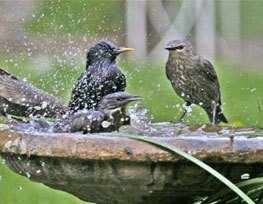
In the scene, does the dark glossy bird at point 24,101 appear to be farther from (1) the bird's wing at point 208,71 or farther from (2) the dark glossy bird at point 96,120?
(1) the bird's wing at point 208,71

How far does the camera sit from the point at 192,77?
5.35 metres

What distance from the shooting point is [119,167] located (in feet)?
9.84

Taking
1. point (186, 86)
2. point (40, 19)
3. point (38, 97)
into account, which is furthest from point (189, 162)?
point (40, 19)

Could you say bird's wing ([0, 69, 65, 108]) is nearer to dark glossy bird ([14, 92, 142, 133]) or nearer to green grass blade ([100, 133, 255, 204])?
dark glossy bird ([14, 92, 142, 133])

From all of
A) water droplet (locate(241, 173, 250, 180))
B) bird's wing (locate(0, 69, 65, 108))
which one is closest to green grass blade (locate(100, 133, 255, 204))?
water droplet (locate(241, 173, 250, 180))

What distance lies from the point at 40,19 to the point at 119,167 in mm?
10743

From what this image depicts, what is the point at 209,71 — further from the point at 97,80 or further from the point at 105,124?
the point at 105,124

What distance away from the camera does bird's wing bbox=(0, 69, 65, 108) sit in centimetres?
416

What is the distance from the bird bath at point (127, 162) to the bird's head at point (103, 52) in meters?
1.21

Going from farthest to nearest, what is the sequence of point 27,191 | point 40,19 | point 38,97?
point 40,19, point 27,191, point 38,97

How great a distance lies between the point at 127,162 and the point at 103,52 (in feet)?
4.96

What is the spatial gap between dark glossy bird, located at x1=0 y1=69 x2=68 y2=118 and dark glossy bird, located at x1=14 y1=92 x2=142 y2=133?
23.8 inches

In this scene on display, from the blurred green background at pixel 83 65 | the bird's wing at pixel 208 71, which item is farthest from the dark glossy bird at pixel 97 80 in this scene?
the blurred green background at pixel 83 65

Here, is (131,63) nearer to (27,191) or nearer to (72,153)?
(27,191)
